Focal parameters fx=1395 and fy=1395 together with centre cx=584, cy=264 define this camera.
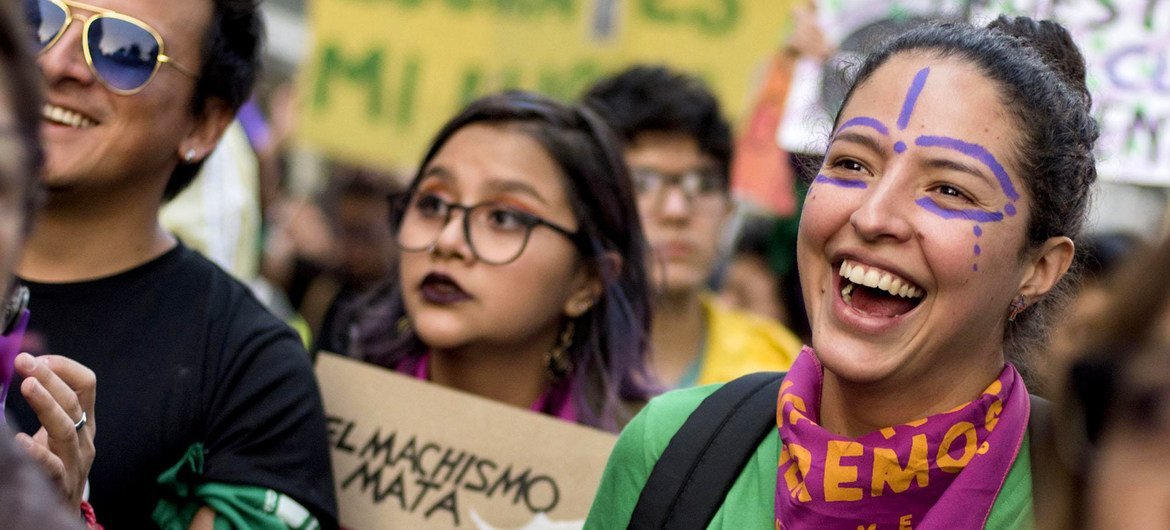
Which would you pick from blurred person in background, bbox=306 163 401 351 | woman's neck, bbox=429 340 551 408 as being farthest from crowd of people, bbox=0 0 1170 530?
blurred person in background, bbox=306 163 401 351

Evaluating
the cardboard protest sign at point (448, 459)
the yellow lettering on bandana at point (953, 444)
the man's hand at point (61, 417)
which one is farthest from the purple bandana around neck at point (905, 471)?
the man's hand at point (61, 417)

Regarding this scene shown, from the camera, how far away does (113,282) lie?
8.70ft

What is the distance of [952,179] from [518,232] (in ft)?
4.56

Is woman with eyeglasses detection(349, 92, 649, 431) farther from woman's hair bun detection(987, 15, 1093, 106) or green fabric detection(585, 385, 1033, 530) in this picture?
woman's hair bun detection(987, 15, 1093, 106)

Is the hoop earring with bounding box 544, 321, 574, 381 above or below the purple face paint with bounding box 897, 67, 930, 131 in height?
below

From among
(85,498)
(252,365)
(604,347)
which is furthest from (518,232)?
(85,498)

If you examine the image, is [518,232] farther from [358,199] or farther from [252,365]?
[358,199]

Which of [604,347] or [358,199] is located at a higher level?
[604,347]

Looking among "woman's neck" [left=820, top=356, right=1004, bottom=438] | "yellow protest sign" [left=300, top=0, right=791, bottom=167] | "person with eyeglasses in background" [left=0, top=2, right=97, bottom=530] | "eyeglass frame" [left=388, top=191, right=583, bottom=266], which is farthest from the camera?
"yellow protest sign" [left=300, top=0, right=791, bottom=167]

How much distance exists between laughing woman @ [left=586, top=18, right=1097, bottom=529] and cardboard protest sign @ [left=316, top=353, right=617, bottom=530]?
604mm

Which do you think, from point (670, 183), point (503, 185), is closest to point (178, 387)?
point (503, 185)

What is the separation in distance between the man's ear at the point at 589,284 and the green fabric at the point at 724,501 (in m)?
1.04

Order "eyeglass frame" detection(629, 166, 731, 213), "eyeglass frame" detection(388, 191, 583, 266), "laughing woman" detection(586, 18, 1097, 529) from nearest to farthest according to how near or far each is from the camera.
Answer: "laughing woman" detection(586, 18, 1097, 529)
"eyeglass frame" detection(388, 191, 583, 266)
"eyeglass frame" detection(629, 166, 731, 213)

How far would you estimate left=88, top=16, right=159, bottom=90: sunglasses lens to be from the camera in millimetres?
2617
